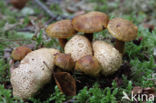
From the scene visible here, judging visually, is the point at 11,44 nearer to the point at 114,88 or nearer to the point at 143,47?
the point at 114,88

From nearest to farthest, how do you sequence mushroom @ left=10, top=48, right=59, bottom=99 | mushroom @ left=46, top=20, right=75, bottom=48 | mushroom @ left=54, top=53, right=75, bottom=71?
mushroom @ left=10, top=48, right=59, bottom=99
mushroom @ left=54, top=53, right=75, bottom=71
mushroom @ left=46, top=20, right=75, bottom=48

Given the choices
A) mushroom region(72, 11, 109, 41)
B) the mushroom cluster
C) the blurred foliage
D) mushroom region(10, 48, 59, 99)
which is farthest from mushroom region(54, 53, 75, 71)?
mushroom region(72, 11, 109, 41)

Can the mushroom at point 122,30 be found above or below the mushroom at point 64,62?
above

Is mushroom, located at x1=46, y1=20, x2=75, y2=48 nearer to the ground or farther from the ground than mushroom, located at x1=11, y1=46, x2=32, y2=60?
farther from the ground

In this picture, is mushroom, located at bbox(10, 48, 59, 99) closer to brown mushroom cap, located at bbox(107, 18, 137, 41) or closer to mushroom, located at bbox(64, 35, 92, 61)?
mushroom, located at bbox(64, 35, 92, 61)

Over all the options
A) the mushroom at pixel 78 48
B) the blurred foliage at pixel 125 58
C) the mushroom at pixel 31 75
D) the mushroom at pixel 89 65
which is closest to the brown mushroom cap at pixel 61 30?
the mushroom at pixel 78 48

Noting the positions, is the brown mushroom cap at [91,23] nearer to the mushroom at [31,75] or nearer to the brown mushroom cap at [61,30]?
the brown mushroom cap at [61,30]
